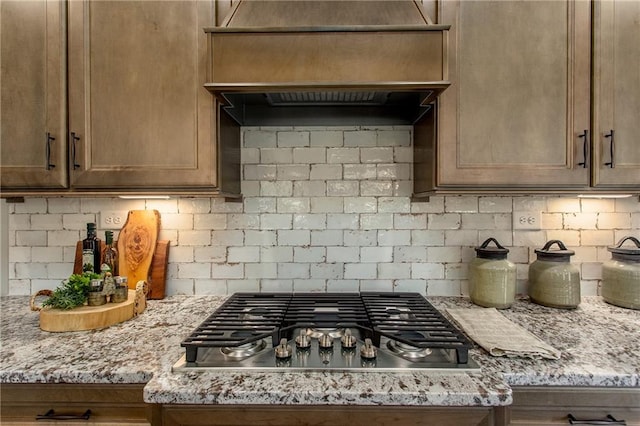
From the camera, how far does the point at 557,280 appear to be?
1.48 m

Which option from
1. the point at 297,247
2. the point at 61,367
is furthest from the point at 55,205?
the point at 297,247

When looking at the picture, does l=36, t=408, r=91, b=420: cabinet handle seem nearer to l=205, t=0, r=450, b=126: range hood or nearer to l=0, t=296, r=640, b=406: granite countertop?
l=0, t=296, r=640, b=406: granite countertop

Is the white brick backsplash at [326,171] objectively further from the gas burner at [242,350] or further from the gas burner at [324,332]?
the gas burner at [242,350]

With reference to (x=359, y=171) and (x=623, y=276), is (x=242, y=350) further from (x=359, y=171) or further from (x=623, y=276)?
(x=623, y=276)

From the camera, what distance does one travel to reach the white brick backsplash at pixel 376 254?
1.71m

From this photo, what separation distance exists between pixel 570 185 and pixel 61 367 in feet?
6.30

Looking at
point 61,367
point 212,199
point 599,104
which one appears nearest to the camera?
point 61,367

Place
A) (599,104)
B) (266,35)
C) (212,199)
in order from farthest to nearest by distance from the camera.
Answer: (212,199) → (599,104) → (266,35)

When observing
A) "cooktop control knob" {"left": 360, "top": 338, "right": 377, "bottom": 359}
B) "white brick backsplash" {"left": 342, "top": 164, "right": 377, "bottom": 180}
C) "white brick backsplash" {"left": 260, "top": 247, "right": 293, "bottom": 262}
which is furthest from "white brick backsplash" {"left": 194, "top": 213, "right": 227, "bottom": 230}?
"cooktop control knob" {"left": 360, "top": 338, "right": 377, "bottom": 359}

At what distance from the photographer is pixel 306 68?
117 centimetres

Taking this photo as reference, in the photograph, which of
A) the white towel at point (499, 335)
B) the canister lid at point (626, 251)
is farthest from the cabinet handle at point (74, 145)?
the canister lid at point (626, 251)

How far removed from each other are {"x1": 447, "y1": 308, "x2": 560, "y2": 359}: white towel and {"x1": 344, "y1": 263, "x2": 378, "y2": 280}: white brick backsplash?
423 millimetres

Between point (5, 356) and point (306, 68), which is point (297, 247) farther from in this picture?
point (5, 356)

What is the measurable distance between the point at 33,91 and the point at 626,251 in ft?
8.74
